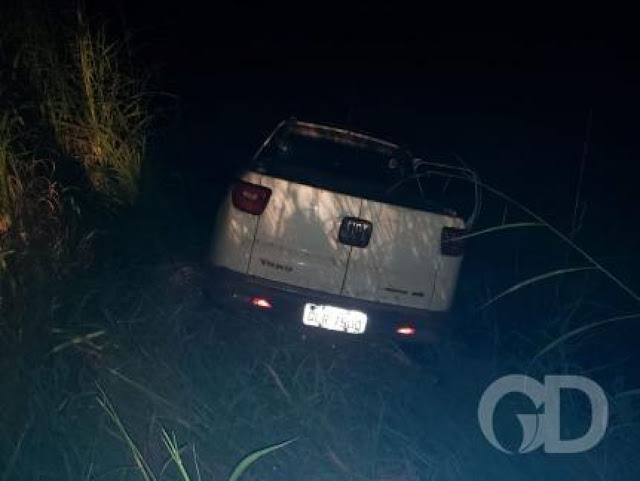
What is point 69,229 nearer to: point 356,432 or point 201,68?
point 356,432

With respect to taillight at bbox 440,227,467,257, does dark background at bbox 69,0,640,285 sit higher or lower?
higher

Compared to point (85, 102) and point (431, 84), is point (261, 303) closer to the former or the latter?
point (85, 102)

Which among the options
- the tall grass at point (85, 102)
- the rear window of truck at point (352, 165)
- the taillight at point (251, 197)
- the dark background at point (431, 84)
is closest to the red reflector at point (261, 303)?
the taillight at point (251, 197)

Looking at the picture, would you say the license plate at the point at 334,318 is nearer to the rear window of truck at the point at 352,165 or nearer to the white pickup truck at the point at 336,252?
the white pickup truck at the point at 336,252

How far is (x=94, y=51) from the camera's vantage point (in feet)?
18.7

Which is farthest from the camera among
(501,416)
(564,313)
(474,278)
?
(474,278)

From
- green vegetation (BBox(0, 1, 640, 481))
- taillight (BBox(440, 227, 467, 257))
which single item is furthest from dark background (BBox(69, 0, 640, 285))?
taillight (BBox(440, 227, 467, 257))

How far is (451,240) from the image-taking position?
12.9ft

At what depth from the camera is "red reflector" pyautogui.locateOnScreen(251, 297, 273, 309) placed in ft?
12.4

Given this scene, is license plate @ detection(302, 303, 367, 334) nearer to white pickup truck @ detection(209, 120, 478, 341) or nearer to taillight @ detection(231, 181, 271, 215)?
white pickup truck @ detection(209, 120, 478, 341)

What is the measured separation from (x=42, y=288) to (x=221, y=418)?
49.5 inches

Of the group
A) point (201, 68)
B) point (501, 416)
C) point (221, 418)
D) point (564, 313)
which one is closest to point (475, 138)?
point (201, 68)

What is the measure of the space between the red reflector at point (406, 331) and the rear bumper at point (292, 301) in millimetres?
20

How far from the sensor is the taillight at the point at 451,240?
3898mm
